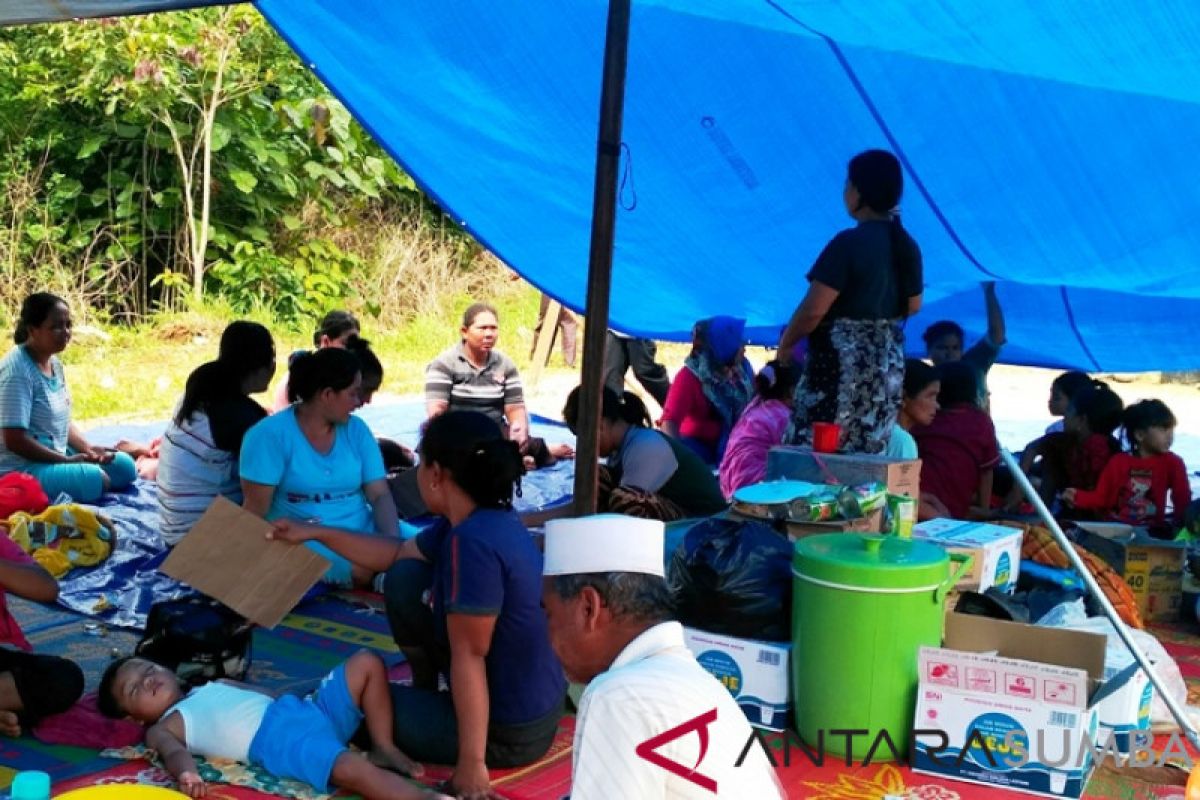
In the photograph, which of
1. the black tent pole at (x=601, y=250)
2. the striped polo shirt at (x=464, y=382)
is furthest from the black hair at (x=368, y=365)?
the black tent pole at (x=601, y=250)

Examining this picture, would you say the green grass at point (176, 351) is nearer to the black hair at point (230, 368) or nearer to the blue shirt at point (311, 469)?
the black hair at point (230, 368)

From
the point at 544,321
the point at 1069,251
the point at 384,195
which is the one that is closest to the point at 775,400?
the point at 1069,251

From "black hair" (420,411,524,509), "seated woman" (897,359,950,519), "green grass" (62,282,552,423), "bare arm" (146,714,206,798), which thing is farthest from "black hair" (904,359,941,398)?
"green grass" (62,282,552,423)

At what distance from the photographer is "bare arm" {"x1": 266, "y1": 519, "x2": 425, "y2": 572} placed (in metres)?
3.47

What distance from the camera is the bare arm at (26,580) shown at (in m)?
3.24

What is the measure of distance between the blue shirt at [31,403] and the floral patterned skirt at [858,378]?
11.7 feet

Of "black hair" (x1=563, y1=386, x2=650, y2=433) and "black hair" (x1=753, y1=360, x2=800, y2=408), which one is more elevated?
"black hair" (x1=753, y1=360, x2=800, y2=408)

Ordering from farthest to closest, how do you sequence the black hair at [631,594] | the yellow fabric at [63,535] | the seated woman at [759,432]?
the seated woman at [759,432]
the yellow fabric at [63,535]
the black hair at [631,594]

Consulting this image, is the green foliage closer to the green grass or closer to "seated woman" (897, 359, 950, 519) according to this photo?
the green grass

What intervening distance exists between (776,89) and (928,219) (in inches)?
35.7

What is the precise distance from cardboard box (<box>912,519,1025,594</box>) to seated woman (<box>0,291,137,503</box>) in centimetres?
394

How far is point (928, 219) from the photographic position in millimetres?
5371

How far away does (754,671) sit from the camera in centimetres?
359

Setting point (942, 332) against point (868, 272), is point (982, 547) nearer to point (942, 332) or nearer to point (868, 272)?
point (868, 272)
